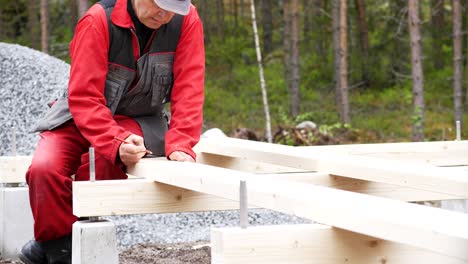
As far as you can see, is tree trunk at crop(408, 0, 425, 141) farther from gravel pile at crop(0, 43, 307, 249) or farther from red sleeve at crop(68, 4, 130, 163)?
red sleeve at crop(68, 4, 130, 163)

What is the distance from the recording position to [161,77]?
14.3 feet

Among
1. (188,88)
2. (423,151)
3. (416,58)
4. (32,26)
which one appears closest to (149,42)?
(188,88)

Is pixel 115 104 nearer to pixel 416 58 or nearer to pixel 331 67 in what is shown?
pixel 416 58

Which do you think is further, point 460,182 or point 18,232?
point 18,232

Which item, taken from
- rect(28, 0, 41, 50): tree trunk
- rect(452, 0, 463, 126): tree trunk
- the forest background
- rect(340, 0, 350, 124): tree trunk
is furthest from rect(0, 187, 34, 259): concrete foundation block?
rect(28, 0, 41, 50): tree trunk

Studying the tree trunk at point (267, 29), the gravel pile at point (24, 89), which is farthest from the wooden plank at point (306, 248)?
the tree trunk at point (267, 29)

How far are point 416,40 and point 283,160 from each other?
408 inches

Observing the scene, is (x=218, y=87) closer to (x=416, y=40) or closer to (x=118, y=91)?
(x=416, y=40)

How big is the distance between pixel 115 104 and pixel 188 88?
38 centimetres

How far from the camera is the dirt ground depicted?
5.31 m

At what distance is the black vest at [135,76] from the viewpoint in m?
4.22

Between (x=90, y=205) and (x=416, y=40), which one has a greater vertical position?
(x=416, y=40)

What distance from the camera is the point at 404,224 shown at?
96.1 inches

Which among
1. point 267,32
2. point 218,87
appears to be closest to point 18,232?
point 218,87
